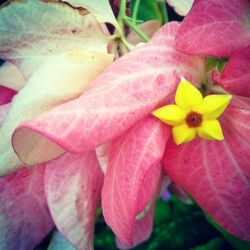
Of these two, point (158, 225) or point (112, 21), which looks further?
point (158, 225)

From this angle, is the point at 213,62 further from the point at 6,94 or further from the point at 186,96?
the point at 6,94

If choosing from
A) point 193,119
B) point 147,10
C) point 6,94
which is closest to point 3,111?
point 6,94

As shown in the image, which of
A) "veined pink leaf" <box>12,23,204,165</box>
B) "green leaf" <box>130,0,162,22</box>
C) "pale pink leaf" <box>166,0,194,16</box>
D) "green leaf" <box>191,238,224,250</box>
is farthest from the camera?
"green leaf" <box>191,238,224,250</box>

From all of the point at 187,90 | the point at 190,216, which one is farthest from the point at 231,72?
the point at 190,216

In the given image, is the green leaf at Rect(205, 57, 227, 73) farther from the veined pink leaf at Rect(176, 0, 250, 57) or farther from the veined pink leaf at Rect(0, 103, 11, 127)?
the veined pink leaf at Rect(0, 103, 11, 127)

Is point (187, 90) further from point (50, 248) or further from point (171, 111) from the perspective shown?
point (50, 248)

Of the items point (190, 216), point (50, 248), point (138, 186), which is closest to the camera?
point (138, 186)

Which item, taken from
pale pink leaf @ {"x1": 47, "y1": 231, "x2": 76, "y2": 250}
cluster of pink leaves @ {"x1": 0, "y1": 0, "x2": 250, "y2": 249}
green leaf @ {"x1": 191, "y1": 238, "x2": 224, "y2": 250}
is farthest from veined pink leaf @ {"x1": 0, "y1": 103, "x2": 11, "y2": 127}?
green leaf @ {"x1": 191, "y1": 238, "x2": 224, "y2": 250}
